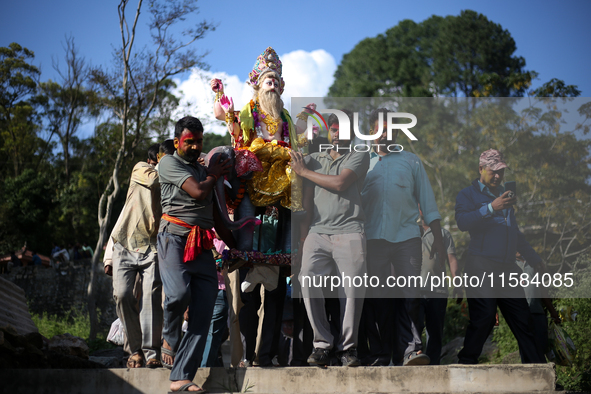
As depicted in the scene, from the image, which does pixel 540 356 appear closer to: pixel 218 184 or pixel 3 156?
pixel 218 184

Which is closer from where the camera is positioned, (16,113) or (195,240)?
(195,240)

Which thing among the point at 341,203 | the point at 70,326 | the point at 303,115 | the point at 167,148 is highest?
the point at 303,115

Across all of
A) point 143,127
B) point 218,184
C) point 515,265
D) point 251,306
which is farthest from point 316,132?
point 143,127

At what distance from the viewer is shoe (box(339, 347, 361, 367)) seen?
16.3 ft

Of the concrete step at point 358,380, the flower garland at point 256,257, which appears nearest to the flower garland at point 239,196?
the flower garland at point 256,257

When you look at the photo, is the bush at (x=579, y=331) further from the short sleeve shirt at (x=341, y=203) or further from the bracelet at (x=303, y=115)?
the bracelet at (x=303, y=115)

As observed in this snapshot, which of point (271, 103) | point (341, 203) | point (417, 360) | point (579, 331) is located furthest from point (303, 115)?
point (579, 331)

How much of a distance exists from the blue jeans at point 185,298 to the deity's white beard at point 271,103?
7.21 feet

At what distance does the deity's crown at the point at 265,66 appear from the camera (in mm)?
6781

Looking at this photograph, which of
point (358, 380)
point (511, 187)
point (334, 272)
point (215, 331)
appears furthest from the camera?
point (511, 187)

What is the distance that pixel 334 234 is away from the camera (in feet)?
17.7

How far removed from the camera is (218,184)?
5.34m

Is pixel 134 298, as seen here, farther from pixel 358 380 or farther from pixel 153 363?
pixel 358 380

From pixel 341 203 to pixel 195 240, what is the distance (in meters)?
1.46
